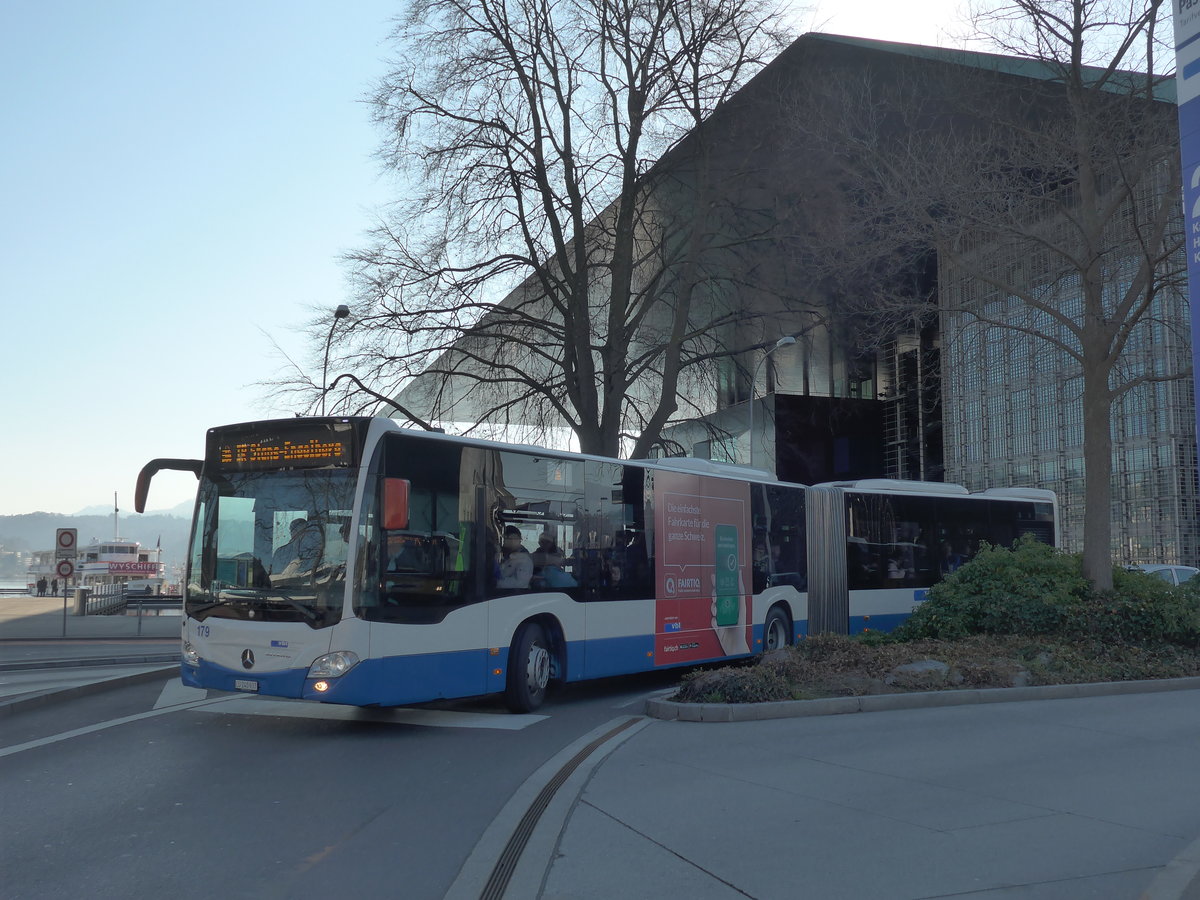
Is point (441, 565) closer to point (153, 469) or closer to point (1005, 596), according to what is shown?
point (153, 469)

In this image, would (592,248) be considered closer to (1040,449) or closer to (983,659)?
(983,659)

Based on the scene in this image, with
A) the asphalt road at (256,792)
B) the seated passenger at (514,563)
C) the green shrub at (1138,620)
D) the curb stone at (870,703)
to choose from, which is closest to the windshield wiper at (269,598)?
the asphalt road at (256,792)

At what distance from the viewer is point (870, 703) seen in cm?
1096

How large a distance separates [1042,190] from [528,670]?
11409 millimetres

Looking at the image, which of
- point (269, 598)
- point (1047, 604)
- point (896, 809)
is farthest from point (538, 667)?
point (1047, 604)

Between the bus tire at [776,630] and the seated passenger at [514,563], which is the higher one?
the seated passenger at [514,563]

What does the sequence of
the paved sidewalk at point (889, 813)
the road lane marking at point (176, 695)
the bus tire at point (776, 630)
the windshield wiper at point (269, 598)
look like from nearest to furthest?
the paved sidewalk at point (889, 813)
the windshield wiper at point (269, 598)
the road lane marking at point (176, 695)
the bus tire at point (776, 630)

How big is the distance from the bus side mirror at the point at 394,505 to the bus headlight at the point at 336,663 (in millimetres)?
1213

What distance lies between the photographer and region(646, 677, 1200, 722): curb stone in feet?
34.0

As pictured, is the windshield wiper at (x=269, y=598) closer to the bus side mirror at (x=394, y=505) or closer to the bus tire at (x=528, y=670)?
the bus side mirror at (x=394, y=505)

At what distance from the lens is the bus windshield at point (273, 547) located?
394 inches

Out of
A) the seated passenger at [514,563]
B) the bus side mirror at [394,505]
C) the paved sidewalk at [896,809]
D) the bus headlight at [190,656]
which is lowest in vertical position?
the paved sidewalk at [896,809]

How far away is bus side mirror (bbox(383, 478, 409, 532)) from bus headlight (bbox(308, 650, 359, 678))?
121cm

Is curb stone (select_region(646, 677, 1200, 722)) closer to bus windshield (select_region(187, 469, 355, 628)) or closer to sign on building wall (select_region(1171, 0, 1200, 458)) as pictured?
bus windshield (select_region(187, 469, 355, 628))
